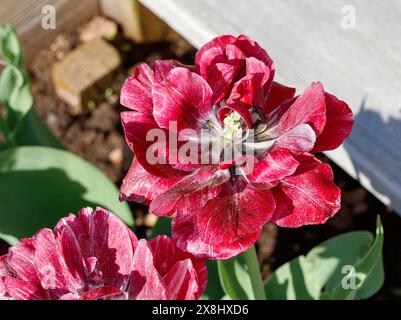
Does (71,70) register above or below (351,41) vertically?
below

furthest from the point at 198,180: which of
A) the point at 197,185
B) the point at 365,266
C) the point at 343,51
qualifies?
the point at 343,51

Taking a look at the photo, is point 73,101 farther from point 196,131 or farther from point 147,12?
point 196,131

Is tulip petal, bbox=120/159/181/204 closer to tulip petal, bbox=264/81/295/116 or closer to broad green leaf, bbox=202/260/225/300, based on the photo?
tulip petal, bbox=264/81/295/116

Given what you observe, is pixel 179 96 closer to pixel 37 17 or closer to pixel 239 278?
pixel 239 278

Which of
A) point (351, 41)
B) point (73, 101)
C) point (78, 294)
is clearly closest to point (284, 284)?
point (351, 41)

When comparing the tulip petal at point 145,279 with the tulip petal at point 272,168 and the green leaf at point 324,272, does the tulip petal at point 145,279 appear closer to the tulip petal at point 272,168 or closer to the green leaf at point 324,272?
the tulip petal at point 272,168

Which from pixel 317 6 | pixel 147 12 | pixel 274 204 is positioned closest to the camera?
pixel 274 204
